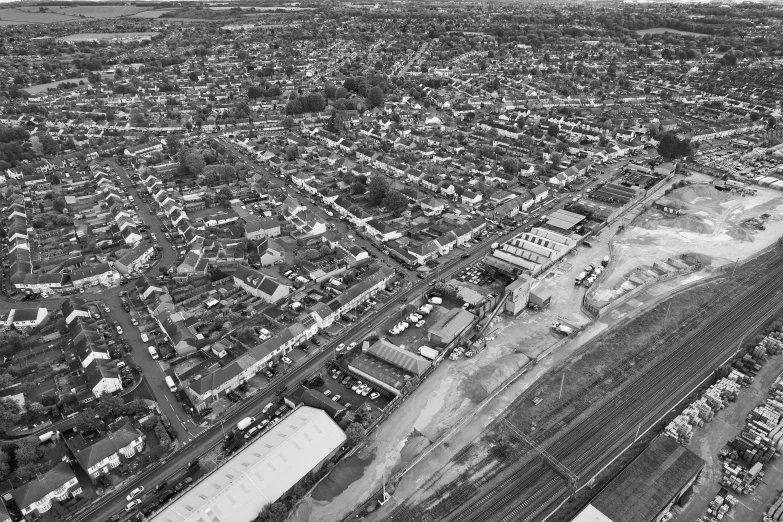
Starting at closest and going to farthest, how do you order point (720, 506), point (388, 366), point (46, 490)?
point (720, 506), point (46, 490), point (388, 366)

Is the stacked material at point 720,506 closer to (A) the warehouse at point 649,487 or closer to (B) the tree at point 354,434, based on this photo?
(A) the warehouse at point 649,487

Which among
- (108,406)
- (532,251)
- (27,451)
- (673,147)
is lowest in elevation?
(108,406)

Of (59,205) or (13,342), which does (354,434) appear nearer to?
(13,342)

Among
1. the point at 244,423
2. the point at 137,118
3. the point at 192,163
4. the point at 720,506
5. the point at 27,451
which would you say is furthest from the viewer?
the point at 137,118

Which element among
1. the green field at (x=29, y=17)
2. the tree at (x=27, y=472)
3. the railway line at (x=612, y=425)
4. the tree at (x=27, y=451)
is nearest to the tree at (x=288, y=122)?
the tree at (x=27, y=451)

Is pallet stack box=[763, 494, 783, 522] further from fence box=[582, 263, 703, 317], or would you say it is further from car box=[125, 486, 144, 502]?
car box=[125, 486, 144, 502]

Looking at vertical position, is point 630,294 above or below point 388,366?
above

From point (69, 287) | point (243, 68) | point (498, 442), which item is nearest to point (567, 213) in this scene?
point (498, 442)

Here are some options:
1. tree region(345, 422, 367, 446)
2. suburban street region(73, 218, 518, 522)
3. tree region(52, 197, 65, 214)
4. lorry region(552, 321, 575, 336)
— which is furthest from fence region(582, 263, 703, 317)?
tree region(52, 197, 65, 214)

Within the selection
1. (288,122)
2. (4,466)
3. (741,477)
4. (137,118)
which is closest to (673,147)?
(741,477)
